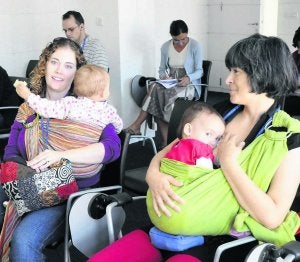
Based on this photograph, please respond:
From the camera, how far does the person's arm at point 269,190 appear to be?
1.39 m

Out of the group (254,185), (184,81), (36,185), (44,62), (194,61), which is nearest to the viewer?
(254,185)

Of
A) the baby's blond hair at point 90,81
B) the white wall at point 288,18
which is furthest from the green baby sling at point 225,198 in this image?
the white wall at point 288,18

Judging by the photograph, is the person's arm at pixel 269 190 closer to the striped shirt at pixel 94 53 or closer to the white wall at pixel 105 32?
the striped shirt at pixel 94 53

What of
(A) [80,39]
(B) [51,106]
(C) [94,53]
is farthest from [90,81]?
(A) [80,39]

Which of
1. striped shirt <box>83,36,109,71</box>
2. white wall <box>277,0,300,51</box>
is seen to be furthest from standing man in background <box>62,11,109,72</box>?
white wall <box>277,0,300,51</box>

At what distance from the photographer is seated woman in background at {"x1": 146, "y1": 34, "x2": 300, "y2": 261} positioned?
1.41 meters

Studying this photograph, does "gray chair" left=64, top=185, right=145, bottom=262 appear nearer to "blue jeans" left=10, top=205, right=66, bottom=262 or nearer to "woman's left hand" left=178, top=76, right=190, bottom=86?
"blue jeans" left=10, top=205, right=66, bottom=262

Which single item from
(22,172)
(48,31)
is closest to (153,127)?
(48,31)

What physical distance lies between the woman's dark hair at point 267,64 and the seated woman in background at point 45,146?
69 cm

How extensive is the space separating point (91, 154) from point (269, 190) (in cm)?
78

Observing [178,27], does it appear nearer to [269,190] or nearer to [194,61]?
[194,61]

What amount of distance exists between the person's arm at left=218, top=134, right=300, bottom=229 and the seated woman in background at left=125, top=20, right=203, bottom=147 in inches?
117

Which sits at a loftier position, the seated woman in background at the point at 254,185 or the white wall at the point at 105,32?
the white wall at the point at 105,32

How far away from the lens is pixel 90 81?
1.93 m
